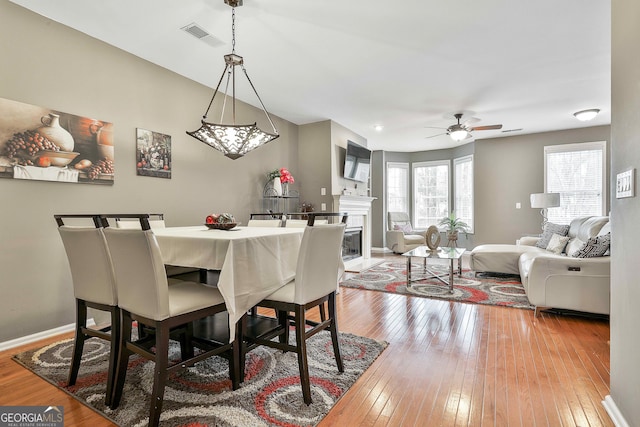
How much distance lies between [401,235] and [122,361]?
247 inches

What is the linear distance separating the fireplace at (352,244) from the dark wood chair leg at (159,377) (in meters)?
4.44

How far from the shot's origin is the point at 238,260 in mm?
1664

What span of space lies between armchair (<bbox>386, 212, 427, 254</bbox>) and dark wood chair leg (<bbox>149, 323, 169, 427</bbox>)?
597cm

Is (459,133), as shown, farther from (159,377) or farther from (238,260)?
(159,377)

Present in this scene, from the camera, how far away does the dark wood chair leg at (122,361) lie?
163 centimetres

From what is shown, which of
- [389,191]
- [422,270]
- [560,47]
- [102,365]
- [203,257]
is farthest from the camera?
[389,191]

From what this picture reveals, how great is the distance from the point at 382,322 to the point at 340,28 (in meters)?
2.70

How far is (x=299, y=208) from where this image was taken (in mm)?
5629

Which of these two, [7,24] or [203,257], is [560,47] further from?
[7,24]

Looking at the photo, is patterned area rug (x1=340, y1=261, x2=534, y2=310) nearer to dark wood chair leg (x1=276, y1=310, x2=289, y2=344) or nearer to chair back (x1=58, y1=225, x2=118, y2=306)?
dark wood chair leg (x1=276, y1=310, x2=289, y2=344)

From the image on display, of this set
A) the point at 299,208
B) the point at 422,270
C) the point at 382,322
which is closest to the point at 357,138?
the point at 299,208

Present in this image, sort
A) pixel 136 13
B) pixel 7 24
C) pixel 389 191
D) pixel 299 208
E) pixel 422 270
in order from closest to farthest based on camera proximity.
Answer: pixel 7 24 < pixel 136 13 < pixel 422 270 < pixel 299 208 < pixel 389 191

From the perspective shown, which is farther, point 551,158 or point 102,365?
point 551,158

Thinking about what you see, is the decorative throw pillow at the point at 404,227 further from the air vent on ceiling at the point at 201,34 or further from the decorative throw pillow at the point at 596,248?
the air vent on ceiling at the point at 201,34
